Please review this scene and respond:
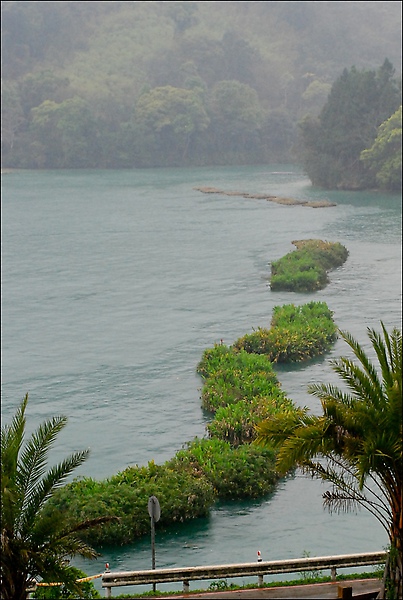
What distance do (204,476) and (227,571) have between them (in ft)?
33.6

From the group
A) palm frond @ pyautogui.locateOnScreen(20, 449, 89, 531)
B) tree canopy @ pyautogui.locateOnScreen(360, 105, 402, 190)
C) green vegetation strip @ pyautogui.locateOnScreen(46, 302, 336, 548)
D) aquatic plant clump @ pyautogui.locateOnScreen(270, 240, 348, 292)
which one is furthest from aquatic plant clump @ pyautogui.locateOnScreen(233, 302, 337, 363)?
tree canopy @ pyautogui.locateOnScreen(360, 105, 402, 190)

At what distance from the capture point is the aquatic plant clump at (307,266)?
67.1 m

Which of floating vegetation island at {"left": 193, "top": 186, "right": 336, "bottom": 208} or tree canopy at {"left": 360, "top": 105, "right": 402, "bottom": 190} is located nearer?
floating vegetation island at {"left": 193, "top": 186, "right": 336, "bottom": 208}

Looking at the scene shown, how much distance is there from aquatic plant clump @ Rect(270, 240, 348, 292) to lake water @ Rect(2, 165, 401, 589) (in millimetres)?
1142

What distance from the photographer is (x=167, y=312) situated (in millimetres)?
63594

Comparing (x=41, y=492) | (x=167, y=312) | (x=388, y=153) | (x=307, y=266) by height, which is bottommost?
(x=167, y=312)

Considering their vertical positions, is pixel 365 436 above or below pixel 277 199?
below

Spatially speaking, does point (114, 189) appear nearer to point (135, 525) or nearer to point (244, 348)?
point (244, 348)

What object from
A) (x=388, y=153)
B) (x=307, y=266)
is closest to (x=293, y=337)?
(x=307, y=266)

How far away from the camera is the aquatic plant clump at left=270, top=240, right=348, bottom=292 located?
6706cm

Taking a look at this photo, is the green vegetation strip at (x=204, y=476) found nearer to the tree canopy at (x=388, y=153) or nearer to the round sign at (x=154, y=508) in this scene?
the round sign at (x=154, y=508)

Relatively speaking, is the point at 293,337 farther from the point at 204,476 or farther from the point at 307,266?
the point at 307,266

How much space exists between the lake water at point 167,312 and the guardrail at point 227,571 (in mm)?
6269

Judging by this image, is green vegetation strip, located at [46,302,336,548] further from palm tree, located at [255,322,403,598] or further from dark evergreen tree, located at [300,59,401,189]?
dark evergreen tree, located at [300,59,401,189]
